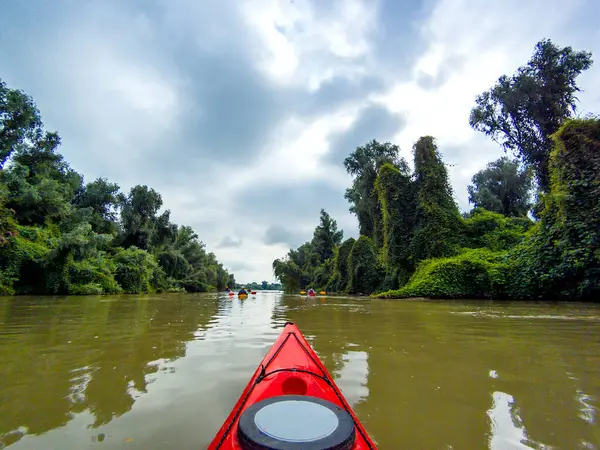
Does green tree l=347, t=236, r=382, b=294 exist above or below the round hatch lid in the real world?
above

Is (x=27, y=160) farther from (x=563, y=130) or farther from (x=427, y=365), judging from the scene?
(x=563, y=130)

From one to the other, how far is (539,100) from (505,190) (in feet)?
53.4

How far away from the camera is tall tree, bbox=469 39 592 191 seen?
18.9 meters

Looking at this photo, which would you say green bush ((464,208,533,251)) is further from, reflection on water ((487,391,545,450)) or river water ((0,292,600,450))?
reflection on water ((487,391,545,450))

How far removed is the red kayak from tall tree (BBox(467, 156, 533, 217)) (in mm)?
35561

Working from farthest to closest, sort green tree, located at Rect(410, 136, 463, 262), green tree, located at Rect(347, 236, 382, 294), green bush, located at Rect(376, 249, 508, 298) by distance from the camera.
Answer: green tree, located at Rect(347, 236, 382, 294) → green tree, located at Rect(410, 136, 463, 262) → green bush, located at Rect(376, 249, 508, 298)

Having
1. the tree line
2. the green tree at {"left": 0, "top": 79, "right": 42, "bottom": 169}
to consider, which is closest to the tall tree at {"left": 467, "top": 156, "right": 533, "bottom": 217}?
the tree line

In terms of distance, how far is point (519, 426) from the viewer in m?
1.79

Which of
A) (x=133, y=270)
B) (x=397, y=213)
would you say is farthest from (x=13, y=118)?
(x=397, y=213)

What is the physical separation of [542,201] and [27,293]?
2580 cm

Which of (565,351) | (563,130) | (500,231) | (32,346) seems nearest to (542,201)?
(563,130)

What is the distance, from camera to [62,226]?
23078 millimetres

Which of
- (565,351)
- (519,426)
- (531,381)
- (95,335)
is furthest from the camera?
(95,335)

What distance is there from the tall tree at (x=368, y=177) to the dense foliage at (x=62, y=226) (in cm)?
2006
